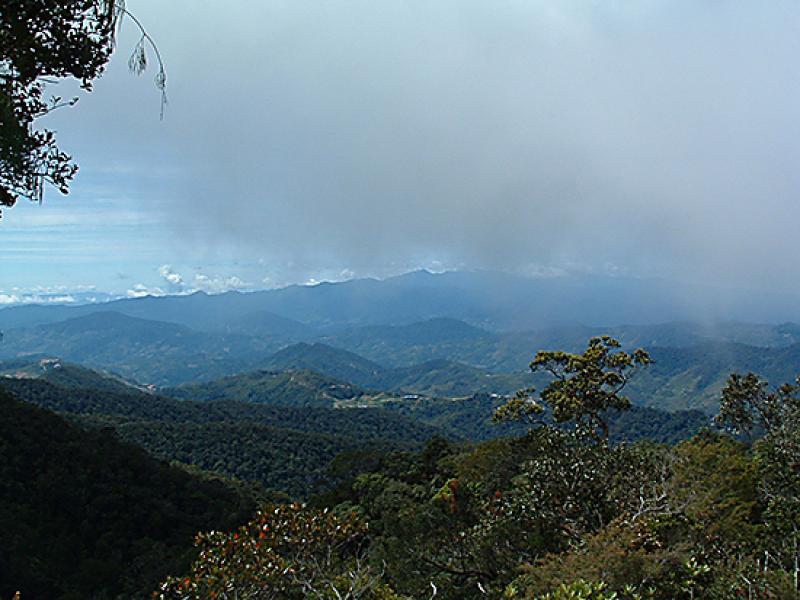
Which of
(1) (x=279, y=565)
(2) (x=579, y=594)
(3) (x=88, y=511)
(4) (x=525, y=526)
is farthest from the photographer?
(3) (x=88, y=511)

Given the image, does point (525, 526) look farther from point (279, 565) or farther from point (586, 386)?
point (279, 565)

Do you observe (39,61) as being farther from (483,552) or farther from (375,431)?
(375,431)

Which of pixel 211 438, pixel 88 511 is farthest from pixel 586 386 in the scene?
pixel 211 438

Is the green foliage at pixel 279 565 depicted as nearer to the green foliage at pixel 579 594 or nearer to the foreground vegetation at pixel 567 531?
the foreground vegetation at pixel 567 531

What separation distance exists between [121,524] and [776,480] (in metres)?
48.5

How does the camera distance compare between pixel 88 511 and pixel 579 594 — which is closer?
pixel 579 594

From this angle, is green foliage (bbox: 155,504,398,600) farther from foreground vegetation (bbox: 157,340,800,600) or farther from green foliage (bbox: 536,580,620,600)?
green foliage (bbox: 536,580,620,600)


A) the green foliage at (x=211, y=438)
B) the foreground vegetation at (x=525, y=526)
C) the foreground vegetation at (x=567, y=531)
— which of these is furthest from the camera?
the green foliage at (x=211, y=438)

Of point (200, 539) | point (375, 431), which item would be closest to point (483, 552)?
point (200, 539)

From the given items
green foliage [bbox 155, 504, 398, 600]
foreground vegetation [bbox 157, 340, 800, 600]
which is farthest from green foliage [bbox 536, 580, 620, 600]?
green foliage [bbox 155, 504, 398, 600]

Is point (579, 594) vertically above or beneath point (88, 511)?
above

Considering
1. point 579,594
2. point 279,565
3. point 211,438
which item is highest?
point 579,594

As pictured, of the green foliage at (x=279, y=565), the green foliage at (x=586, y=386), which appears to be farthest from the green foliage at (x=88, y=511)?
the green foliage at (x=279, y=565)

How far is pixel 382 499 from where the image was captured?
2664cm
